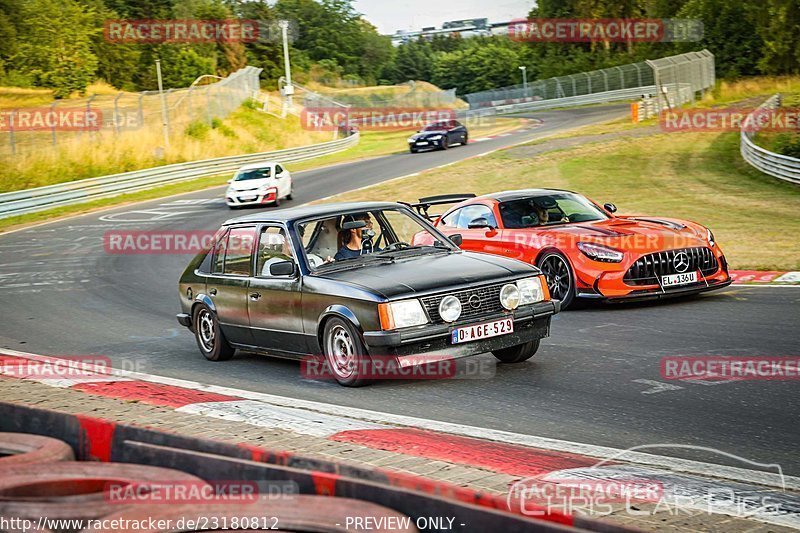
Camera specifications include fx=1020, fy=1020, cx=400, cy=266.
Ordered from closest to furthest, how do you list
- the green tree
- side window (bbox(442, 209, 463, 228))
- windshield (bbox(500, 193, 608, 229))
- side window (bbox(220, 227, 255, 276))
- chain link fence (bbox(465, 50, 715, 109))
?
side window (bbox(220, 227, 255, 276)) → windshield (bbox(500, 193, 608, 229)) → side window (bbox(442, 209, 463, 228)) → chain link fence (bbox(465, 50, 715, 109)) → the green tree

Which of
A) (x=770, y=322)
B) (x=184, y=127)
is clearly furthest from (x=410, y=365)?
(x=184, y=127)

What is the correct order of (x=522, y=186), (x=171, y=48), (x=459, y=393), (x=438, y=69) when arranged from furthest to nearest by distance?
(x=438, y=69)
(x=171, y=48)
(x=522, y=186)
(x=459, y=393)

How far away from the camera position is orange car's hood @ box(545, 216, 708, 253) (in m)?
11.3

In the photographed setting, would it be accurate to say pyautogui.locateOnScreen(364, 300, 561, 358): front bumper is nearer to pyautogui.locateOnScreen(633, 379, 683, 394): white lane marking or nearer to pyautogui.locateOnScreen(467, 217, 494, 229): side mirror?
pyautogui.locateOnScreen(633, 379, 683, 394): white lane marking

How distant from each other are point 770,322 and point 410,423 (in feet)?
15.3

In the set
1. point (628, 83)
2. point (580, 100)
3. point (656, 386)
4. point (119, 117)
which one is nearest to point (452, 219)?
point (656, 386)

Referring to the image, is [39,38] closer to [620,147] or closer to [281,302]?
[620,147]

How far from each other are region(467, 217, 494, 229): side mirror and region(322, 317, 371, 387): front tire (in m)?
4.40

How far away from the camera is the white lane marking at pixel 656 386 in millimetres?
7363

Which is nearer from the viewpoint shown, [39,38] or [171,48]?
[39,38]

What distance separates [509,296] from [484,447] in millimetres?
2509

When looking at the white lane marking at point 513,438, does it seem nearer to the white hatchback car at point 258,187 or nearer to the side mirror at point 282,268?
the side mirror at point 282,268

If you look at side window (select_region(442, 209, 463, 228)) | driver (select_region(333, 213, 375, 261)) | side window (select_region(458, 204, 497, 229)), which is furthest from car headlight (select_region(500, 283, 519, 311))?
side window (select_region(442, 209, 463, 228))

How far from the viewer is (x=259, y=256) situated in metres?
9.36
